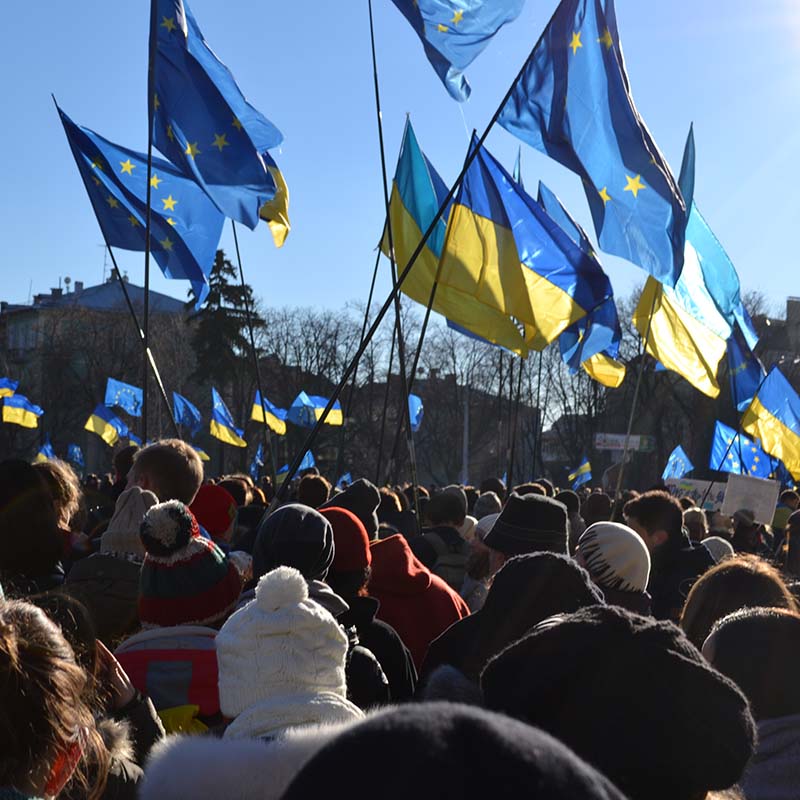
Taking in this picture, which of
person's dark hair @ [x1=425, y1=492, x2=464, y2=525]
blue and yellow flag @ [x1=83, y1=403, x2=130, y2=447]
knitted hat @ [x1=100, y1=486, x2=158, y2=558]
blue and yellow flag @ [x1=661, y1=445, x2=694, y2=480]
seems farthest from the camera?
blue and yellow flag @ [x1=83, y1=403, x2=130, y2=447]

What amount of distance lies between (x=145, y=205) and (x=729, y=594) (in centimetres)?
886

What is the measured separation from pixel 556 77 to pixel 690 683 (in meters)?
8.75

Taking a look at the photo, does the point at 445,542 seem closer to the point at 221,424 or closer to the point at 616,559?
the point at 616,559

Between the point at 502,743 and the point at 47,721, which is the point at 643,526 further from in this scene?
the point at 502,743

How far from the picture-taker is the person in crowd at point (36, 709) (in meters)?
2.01

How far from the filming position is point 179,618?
3705 millimetres

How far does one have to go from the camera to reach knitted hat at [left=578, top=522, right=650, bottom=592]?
493 cm

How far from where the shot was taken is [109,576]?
4266mm

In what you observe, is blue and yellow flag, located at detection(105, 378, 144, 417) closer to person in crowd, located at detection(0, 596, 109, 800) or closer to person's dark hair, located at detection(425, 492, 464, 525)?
person's dark hair, located at detection(425, 492, 464, 525)

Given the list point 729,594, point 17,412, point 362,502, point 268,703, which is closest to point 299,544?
point 268,703

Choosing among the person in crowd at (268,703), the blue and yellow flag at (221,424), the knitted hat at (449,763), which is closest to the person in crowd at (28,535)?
the person in crowd at (268,703)

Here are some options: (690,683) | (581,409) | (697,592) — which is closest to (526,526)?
(697,592)

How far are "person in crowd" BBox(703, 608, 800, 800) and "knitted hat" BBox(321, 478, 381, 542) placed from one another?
3.50 m

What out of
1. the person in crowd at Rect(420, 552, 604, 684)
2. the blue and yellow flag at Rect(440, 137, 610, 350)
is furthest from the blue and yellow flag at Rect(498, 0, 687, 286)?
the person in crowd at Rect(420, 552, 604, 684)
